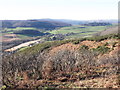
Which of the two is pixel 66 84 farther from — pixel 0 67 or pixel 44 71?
pixel 0 67

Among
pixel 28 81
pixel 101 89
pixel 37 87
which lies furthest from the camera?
pixel 28 81

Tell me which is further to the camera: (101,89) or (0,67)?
(0,67)

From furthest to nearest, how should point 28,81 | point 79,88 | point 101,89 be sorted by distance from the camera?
point 28,81 → point 79,88 → point 101,89

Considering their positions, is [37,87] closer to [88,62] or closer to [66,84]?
[66,84]

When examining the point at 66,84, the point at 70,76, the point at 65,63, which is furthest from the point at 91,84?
the point at 65,63

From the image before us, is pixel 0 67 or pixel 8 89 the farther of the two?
pixel 0 67

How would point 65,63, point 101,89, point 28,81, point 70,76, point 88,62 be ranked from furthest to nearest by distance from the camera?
point 88,62 < point 65,63 < point 70,76 < point 28,81 < point 101,89

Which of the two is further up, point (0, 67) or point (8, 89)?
point (0, 67)

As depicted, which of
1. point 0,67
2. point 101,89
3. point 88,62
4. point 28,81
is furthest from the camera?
point 88,62

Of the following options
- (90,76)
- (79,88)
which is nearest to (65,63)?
(90,76)
